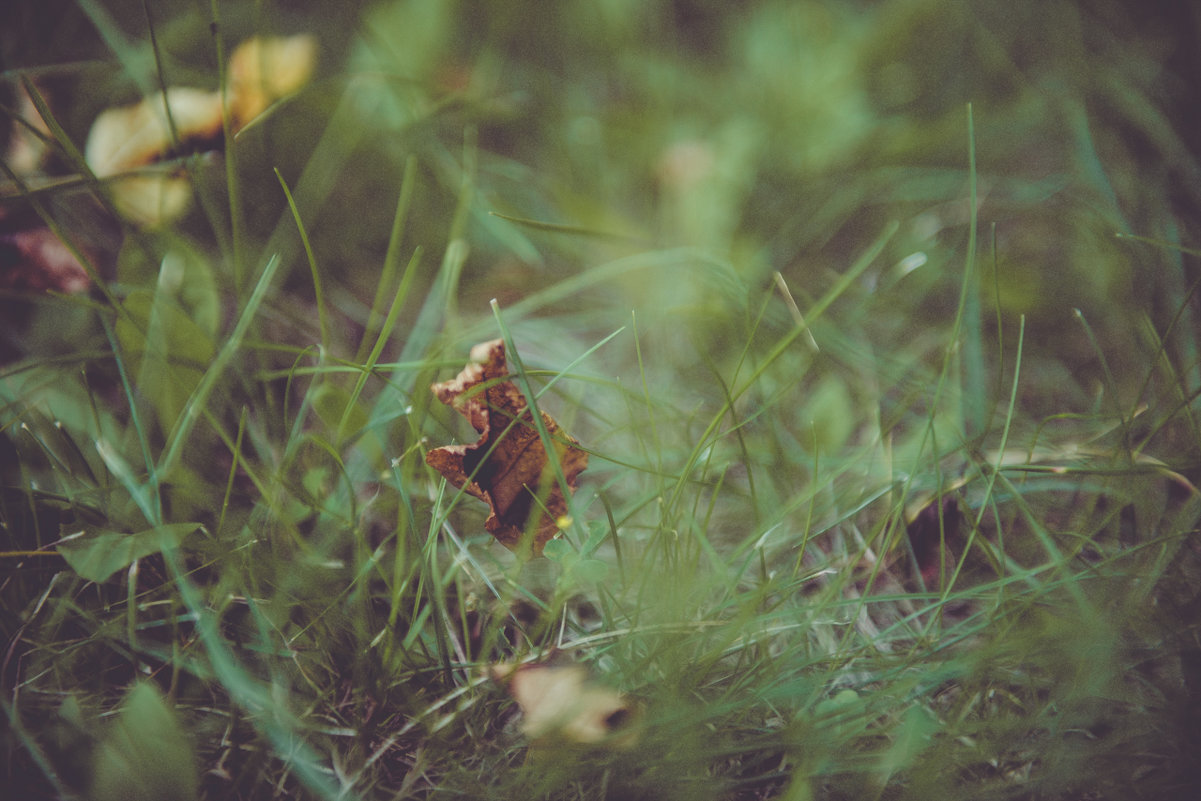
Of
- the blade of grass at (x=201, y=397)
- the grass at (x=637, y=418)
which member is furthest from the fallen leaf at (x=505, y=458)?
the blade of grass at (x=201, y=397)

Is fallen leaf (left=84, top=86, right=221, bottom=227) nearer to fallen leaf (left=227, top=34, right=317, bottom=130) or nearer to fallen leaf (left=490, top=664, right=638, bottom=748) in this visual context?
fallen leaf (left=227, top=34, right=317, bottom=130)

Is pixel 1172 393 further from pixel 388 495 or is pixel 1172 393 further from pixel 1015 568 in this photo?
pixel 388 495

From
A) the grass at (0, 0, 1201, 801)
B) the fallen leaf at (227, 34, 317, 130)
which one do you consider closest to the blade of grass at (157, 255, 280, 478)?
the grass at (0, 0, 1201, 801)

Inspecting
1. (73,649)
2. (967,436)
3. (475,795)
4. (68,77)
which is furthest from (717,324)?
(68,77)

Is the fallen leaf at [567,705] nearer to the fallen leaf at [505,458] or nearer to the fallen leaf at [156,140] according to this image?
the fallen leaf at [505,458]

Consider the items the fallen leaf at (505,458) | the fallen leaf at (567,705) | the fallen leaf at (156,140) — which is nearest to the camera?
the fallen leaf at (567,705)

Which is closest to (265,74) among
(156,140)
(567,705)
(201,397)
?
(156,140)
